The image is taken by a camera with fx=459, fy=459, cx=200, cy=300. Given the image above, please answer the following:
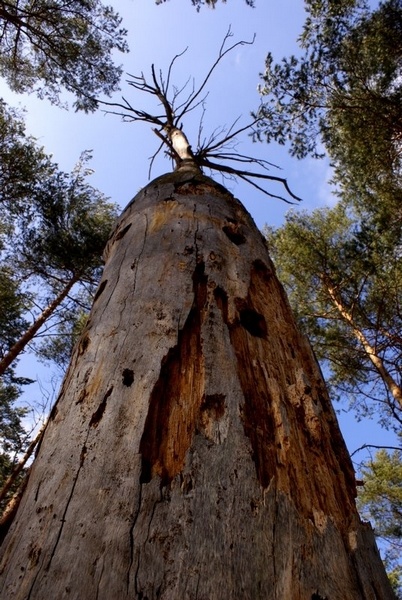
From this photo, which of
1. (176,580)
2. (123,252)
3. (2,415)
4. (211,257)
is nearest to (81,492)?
(176,580)

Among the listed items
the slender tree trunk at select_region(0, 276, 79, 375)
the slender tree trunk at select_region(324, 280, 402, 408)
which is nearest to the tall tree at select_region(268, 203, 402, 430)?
the slender tree trunk at select_region(324, 280, 402, 408)

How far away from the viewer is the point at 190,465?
1049 millimetres

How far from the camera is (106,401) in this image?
4.08ft

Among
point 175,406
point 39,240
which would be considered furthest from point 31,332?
point 175,406

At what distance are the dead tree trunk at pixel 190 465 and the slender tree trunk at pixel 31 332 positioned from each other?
24.6ft

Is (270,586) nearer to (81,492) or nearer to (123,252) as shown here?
(81,492)

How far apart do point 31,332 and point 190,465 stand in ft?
29.6

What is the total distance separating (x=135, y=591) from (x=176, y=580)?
75mm

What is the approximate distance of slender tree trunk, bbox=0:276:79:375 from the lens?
8.49m

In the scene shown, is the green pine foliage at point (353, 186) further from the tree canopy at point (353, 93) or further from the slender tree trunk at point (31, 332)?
the slender tree trunk at point (31, 332)

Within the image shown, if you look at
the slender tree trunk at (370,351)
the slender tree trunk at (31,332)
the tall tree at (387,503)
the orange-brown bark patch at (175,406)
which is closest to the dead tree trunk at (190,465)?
the orange-brown bark patch at (175,406)

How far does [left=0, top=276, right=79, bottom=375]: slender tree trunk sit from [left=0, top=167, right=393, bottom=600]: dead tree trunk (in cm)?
750

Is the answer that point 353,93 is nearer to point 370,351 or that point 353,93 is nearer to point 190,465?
point 370,351

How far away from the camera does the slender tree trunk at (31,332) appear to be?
8492 millimetres
